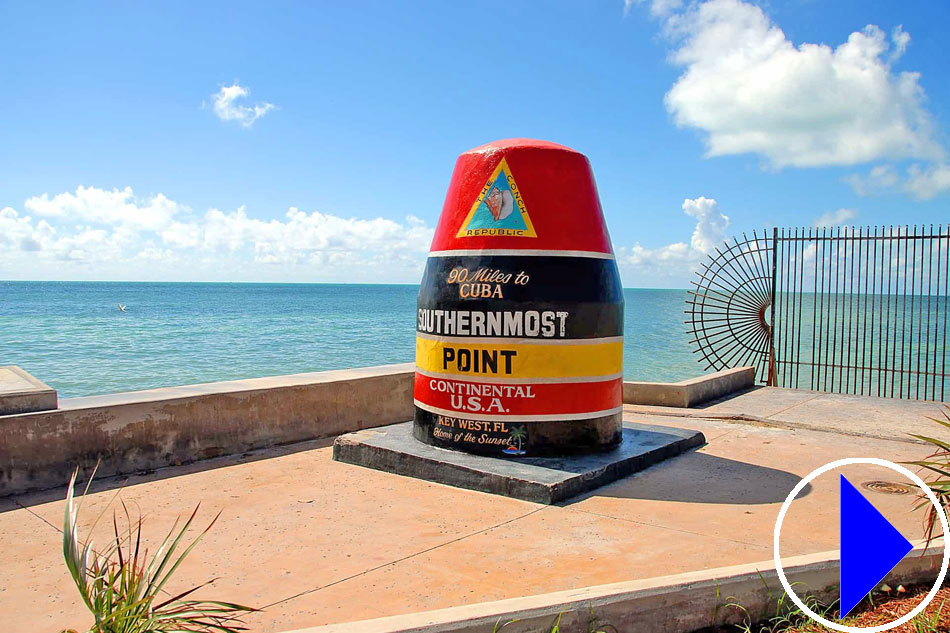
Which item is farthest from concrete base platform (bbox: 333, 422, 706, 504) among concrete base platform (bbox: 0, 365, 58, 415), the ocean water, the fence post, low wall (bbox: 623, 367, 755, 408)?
the ocean water

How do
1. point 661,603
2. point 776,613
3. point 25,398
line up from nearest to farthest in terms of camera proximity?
point 661,603 → point 776,613 → point 25,398

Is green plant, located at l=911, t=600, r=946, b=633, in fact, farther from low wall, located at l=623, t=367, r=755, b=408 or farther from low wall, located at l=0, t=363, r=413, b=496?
low wall, located at l=623, t=367, r=755, b=408

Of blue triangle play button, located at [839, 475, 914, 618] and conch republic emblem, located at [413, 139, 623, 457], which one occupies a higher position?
conch republic emblem, located at [413, 139, 623, 457]

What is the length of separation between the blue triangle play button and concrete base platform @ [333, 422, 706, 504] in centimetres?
185

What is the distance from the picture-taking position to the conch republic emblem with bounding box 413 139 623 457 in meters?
6.59

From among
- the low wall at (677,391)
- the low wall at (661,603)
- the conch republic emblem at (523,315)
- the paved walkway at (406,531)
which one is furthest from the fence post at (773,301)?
the low wall at (661,603)

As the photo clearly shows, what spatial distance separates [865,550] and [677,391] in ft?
20.9

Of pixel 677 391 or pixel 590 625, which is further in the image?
pixel 677 391

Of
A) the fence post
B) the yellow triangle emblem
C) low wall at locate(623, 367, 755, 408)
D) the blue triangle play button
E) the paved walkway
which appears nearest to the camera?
the blue triangle play button

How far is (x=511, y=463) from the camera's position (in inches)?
253

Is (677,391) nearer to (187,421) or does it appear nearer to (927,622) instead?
(187,421)

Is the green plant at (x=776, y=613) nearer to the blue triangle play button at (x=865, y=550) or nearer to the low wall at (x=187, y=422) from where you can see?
the blue triangle play button at (x=865, y=550)

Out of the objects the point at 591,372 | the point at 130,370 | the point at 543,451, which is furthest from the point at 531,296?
the point at 130,370

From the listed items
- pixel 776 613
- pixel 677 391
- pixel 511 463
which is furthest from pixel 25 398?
pixel 677 391
